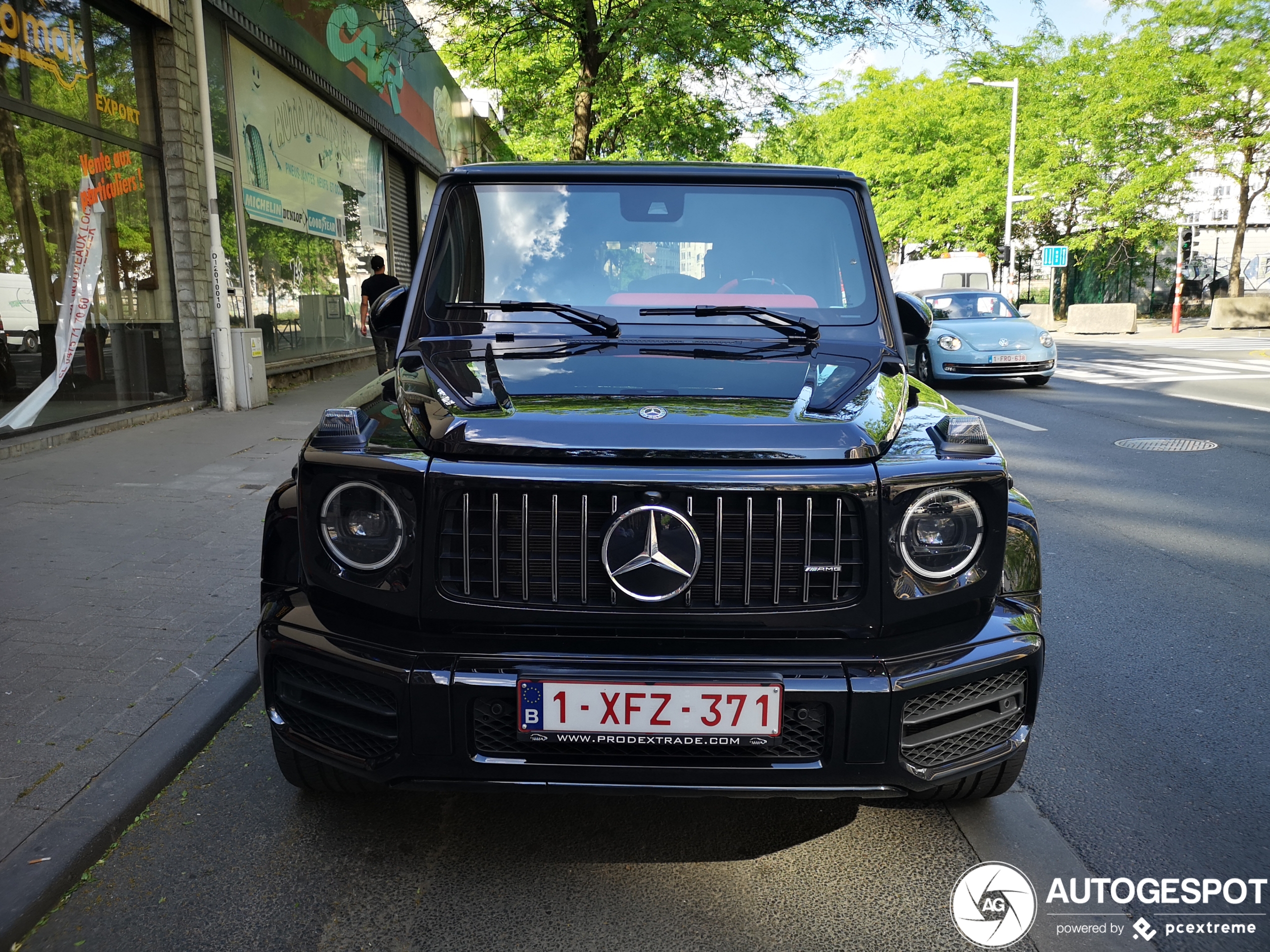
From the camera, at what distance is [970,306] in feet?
51.5

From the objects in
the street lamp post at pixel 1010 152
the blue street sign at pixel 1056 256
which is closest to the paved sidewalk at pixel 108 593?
the street lamp post at pixel 1010 152

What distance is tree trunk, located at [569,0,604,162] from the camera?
1474cm

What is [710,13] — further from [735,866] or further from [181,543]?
[735,866]

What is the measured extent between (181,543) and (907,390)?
4.35 metres

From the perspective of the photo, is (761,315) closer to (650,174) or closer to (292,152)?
(650,174)

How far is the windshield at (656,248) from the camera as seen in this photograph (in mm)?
3273

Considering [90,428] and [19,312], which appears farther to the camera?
[90,428]

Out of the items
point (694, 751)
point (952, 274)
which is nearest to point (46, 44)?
point (694, 751)

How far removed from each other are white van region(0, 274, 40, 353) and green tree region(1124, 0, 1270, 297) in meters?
31.0

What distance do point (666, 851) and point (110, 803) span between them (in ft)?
5.21

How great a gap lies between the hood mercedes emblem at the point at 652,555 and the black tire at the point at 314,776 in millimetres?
954

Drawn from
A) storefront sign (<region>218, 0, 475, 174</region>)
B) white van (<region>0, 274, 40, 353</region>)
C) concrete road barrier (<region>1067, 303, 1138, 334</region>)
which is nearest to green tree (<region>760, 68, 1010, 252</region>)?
concrete road barrier (<region>1067, 303, 1138, 334</region>)

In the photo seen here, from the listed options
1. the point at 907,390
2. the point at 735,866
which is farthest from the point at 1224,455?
the point at 735,866

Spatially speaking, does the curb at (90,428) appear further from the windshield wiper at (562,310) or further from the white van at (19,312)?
the windshield wiper at (562,310)
